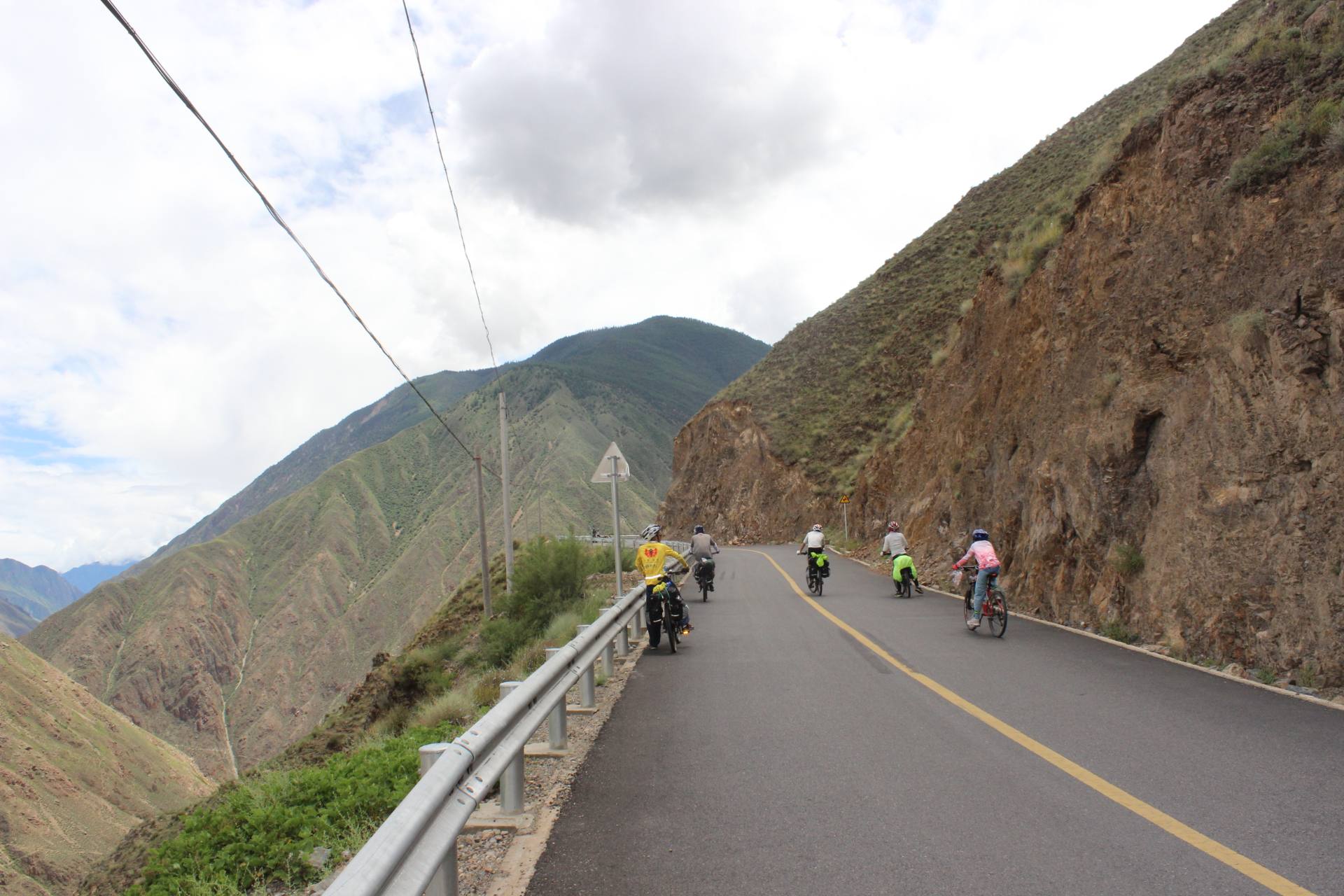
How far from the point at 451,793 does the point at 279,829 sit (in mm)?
2834

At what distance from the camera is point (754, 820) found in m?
4.86

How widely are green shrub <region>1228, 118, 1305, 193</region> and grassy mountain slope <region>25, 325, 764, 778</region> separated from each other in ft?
287

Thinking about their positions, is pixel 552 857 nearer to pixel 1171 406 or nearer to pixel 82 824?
pixel 1171 406

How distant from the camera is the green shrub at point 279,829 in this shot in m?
5.32

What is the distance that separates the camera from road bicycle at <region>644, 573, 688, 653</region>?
12023mm

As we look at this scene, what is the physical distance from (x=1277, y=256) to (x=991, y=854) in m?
9.94

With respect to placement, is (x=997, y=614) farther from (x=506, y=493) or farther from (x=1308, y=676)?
(x=506, y=493)

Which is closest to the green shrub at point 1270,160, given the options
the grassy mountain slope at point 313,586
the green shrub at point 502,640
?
the green shrub at point 502,640

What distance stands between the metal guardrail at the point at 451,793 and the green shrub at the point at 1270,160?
36.3ft

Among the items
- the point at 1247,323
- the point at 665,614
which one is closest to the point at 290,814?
the point at 665,614

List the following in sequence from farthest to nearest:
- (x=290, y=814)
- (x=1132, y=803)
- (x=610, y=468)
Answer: (x=610, y=468) < (x=290, y=814) < (x=1132, y=803)

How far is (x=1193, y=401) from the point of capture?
11.8m

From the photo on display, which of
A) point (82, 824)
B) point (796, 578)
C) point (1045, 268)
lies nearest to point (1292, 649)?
point (1045, 268)

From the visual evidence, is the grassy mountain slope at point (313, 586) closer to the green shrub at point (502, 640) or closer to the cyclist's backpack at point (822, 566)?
the green shrub at point (502, 640)
